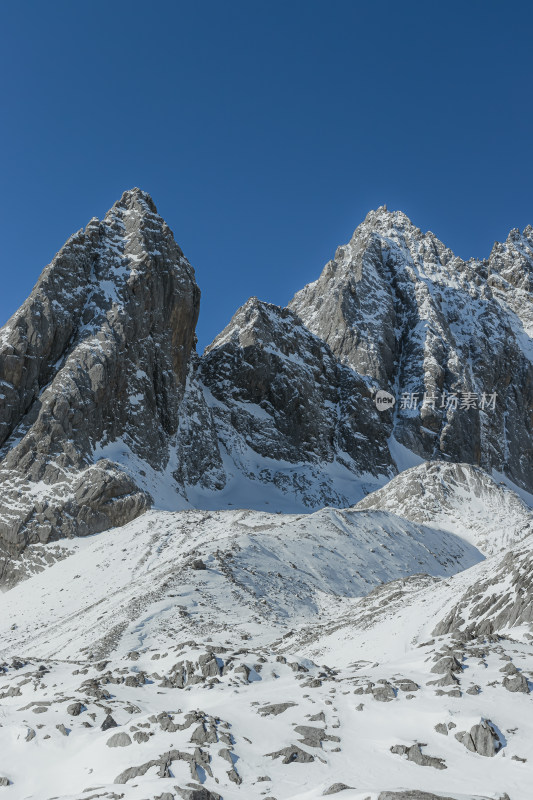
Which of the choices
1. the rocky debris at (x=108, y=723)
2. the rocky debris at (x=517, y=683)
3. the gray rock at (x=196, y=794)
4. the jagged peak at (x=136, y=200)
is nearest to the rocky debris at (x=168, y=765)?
Result: the gray rock at (x=196, y=794)

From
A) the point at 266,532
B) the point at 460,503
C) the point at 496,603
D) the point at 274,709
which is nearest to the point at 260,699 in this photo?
the point at 274,709

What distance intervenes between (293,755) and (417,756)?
2.51 metres

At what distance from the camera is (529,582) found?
23.8 meters

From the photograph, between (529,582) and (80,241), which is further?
(80,241)

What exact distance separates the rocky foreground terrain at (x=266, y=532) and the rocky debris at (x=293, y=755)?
8 centimetres

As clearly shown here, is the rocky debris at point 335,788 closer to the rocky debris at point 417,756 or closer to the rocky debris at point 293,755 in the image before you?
the rocky debris at point 293,755

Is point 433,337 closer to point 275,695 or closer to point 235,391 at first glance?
point 235,391

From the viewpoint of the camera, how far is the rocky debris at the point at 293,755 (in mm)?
13728

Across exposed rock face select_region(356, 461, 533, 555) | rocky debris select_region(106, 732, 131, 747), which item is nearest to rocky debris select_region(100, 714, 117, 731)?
rocky debris select_region(106, 732, 131, 747)

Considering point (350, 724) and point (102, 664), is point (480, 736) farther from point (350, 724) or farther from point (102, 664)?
point (102, 664)

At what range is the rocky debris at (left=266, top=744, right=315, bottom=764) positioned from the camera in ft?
45.0

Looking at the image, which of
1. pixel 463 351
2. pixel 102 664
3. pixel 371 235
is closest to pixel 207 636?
pixel 102 664

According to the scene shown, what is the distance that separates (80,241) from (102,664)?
8417 centimetres

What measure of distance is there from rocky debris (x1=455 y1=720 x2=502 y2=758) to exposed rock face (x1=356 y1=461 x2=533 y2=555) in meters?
54.3
